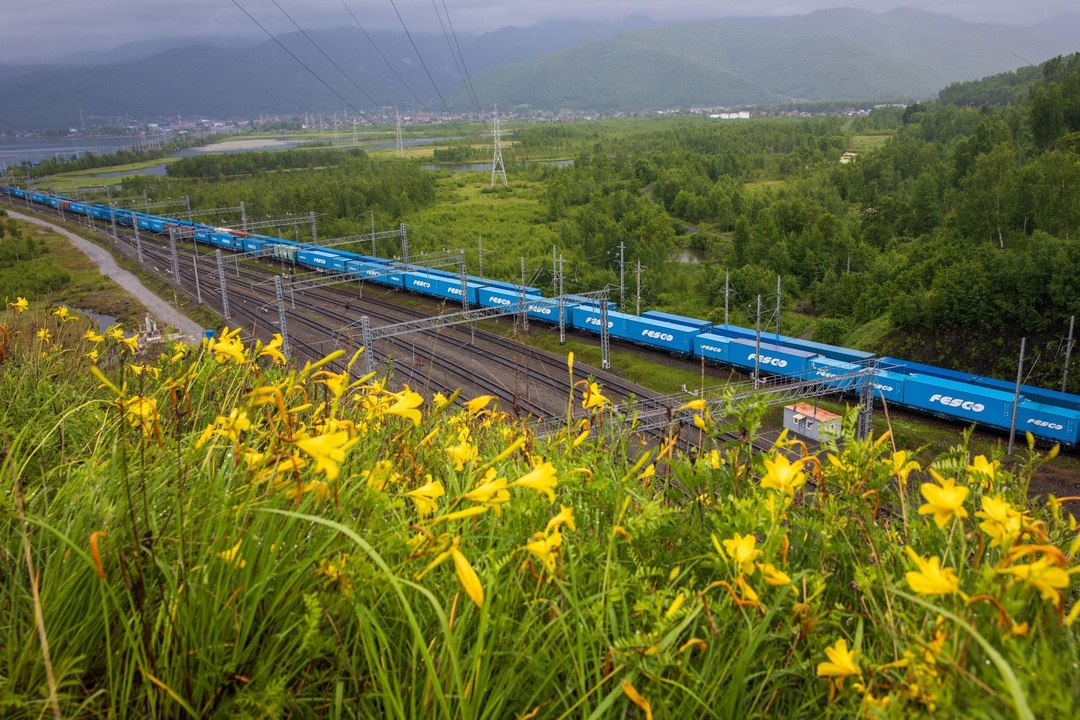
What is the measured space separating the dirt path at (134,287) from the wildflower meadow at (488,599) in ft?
73.5

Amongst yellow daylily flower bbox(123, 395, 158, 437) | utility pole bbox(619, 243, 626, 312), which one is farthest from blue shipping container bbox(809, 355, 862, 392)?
yellow daylily flower bbox(123, 395, 158, 437)

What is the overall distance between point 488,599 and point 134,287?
144 feet

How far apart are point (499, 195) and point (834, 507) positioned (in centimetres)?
7172

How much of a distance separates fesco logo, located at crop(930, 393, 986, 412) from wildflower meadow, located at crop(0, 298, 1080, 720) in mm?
20564

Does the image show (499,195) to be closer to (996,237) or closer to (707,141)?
(707,141)

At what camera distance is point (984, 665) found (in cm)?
129

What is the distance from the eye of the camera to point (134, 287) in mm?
39062

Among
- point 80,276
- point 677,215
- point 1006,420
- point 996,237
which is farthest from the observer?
point 677,215

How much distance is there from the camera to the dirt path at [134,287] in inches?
1229

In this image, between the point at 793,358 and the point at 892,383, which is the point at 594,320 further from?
the point at 892,383

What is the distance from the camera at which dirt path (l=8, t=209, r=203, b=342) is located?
102 ft

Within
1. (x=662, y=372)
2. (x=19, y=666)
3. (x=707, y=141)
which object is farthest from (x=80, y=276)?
(x=707, y=141)

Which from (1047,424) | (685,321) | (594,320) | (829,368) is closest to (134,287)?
(594,320)

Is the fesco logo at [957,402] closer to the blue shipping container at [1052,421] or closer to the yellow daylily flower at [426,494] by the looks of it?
the blue shipping container at [1052,421]
